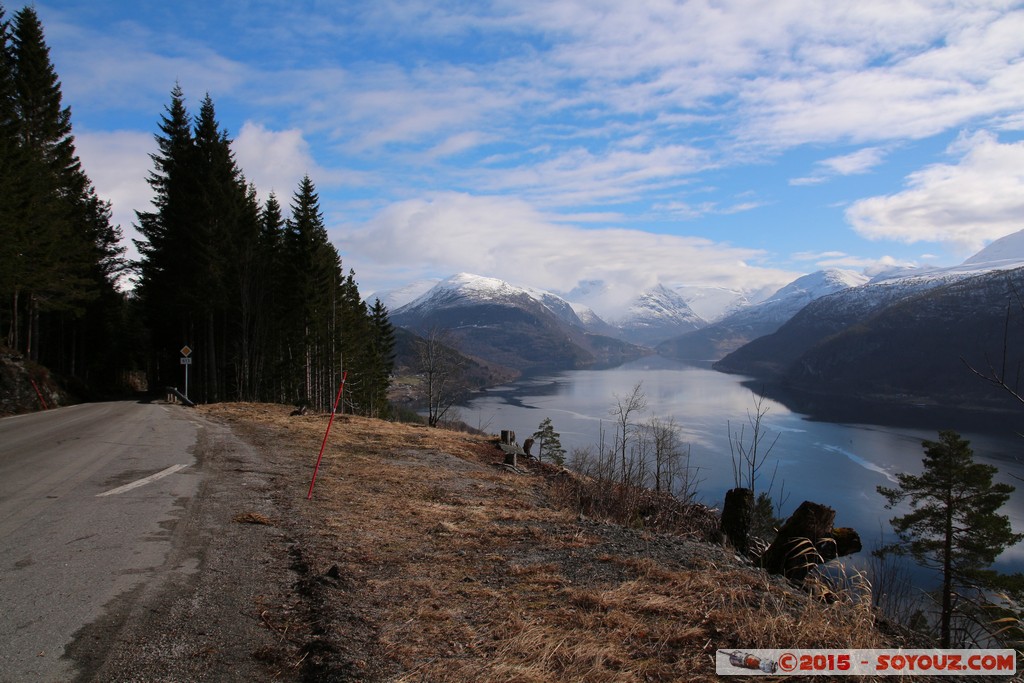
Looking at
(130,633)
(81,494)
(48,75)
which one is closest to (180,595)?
(130,633)

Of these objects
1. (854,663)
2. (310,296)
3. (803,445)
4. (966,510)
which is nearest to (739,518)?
(854,663)

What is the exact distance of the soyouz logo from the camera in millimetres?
3434

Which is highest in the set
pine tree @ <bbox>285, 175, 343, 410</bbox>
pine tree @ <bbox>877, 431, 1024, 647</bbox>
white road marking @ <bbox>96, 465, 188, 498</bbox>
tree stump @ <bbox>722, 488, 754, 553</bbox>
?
pine tree @ <bbox>285, 175, 343, 410</bbox>

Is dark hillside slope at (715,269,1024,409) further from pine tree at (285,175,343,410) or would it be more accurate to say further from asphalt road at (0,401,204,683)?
asphalt road at (0,401,204,683)

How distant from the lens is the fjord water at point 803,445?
39.2m

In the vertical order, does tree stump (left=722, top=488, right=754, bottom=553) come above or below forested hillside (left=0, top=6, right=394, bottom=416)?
below

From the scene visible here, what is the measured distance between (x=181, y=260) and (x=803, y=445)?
60.4m

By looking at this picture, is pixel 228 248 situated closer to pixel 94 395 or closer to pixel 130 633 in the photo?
pixel 94 395

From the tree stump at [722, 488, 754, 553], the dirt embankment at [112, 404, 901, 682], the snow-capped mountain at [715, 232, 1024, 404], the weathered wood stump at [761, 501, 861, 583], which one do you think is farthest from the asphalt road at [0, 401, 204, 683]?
the snow-capped mountain at [715, 232, 1024, 404]

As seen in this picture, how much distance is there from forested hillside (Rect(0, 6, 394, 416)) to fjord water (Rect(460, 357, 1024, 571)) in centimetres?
1531

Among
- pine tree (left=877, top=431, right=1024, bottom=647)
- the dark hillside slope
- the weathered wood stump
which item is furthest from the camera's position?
the dark hillside slope

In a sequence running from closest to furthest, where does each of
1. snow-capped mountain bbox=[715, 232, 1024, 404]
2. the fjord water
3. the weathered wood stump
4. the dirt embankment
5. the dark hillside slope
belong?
the dirt embankment, the weathered wood stump, the fjord water, the dark hillside slope, snow-capped mountain bbox=[715, 232, 1024, 404]

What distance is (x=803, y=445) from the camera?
2350 inches

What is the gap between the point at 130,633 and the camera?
348 centimetres
